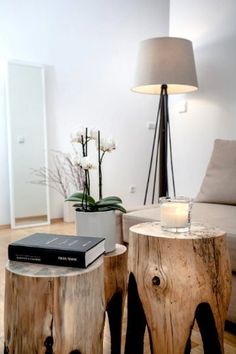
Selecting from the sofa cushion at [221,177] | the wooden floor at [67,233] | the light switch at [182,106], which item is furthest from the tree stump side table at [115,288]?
the light switch at [182,106]

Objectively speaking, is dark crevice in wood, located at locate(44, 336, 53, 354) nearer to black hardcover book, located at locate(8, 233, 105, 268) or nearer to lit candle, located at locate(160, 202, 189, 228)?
black hardcover book, located at locate(8, 233, 105, 268)

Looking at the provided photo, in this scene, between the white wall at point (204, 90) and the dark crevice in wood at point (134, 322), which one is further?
the white wall at point (204, 90)

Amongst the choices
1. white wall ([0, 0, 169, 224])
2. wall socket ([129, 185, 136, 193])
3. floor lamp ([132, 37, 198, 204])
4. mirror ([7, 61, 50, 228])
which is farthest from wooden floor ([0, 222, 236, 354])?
floor lamp ([132, 37, 198, 204])

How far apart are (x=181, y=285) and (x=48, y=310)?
1.41 ft

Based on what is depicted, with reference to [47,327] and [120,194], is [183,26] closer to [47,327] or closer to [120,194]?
[120,194]

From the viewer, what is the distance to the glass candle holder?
1.16 meters

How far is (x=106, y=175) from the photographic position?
4383 millimetres

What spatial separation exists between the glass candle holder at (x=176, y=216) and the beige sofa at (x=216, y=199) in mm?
436

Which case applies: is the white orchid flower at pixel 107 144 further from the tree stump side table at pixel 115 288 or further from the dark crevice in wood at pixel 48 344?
the dark crevice in wood at pixel 48 344

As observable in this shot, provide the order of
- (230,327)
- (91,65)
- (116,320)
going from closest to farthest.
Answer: (116,320)
(230,327)
(91,65)

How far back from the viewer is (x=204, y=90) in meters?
2.80

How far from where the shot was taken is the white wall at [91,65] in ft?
12.1

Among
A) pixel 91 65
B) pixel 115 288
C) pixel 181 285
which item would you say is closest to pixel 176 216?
pixel 181 285

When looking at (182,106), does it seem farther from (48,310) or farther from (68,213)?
(48,310)
